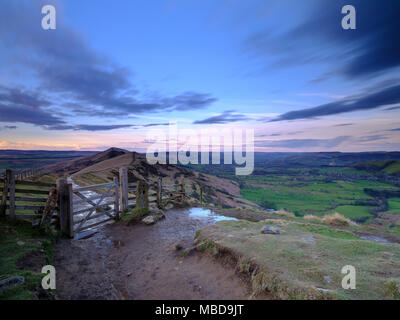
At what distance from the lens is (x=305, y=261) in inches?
209

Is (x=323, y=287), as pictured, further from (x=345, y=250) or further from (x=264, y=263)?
(x=345, y=250)

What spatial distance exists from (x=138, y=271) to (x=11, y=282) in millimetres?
2999

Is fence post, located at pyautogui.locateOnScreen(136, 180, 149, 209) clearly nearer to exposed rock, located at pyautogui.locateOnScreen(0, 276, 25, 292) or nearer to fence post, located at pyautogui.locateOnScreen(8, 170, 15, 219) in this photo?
fence post, located at pyautogui.locateOnScreen(8, 170, 15, 219)

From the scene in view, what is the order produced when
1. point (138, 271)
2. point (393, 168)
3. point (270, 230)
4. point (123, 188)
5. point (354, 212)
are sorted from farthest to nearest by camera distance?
1. point (393, 168)
2. point (354, 212)
3. point (123, 188)
4. point (270, 230)
5. point (138, 271)

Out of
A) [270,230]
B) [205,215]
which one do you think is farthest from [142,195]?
[270,230]

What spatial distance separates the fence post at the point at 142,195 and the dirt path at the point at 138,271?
234 centimetres

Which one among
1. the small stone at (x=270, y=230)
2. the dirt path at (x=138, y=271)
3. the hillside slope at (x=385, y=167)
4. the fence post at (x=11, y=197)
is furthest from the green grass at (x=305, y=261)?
the hillside slope at (x=385, y=167)

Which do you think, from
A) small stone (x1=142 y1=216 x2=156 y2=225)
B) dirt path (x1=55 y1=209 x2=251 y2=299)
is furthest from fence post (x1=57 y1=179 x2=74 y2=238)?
small stone (x1=142 y1=216 x2=156 y2=225)

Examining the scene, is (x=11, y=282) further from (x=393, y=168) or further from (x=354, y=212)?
(x=393, y=168)

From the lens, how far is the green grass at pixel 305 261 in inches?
163

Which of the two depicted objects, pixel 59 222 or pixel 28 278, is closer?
pixel 28 278
